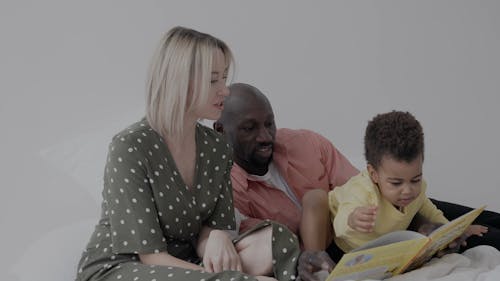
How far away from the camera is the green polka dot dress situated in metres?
1.95

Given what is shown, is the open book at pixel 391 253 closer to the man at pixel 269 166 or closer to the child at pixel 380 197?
the child at pixel 380 197

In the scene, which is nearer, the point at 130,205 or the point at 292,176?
the point at 130,205

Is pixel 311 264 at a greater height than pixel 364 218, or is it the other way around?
A: pixel 364 218

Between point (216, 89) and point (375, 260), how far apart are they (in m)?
0.60

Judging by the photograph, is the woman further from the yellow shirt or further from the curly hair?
the curly hair

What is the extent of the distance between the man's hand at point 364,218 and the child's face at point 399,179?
4.7 inches

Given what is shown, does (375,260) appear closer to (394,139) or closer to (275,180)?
(394,139)

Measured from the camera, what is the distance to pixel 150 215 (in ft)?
6.45

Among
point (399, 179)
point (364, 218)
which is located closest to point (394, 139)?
point (399, 179)

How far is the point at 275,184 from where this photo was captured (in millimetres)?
2600

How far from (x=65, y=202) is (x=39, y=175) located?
232 mm

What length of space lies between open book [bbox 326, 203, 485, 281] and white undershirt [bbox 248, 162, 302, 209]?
2.08ft

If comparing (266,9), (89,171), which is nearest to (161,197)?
(89,171)

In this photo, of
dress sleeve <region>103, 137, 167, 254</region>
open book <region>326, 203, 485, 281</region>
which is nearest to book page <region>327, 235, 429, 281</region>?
open book <region>326, 203, 485, 281</region>
